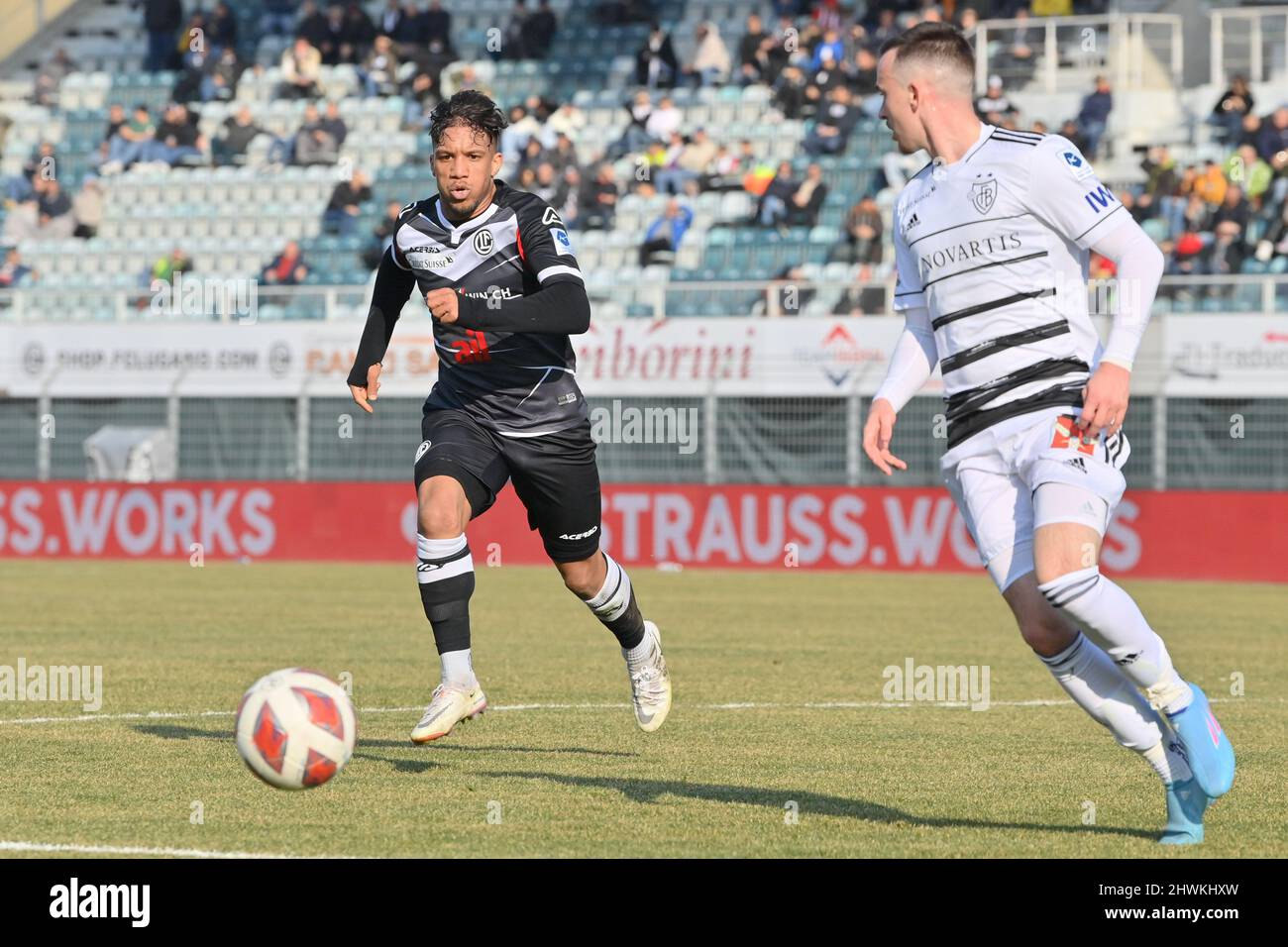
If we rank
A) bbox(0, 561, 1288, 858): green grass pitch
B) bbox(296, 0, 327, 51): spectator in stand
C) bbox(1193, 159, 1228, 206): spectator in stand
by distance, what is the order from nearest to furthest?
bbox(0, 561, 1288, 858): green grass pitch
bbox(1193, 159, 1228, 206): spectator in stand
bbox(296, 0, 327, 51): spectator in stand

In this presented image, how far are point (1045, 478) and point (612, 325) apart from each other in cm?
1720

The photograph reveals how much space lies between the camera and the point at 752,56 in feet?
94.5

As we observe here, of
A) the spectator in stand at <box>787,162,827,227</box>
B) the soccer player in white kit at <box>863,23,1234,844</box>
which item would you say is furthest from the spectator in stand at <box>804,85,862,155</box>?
the soccer player in white kit at <box>863,23,1234,844</box>

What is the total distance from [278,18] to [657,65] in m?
7.65

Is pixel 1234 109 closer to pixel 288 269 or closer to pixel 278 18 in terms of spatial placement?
pixel 288 269

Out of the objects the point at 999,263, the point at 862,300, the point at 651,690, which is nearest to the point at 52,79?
the point at 862,300

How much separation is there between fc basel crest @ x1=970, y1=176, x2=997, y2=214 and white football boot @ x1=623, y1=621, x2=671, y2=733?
2958mm

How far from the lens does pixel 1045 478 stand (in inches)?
237

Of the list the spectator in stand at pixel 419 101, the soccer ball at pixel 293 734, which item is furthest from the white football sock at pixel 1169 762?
the spectator in stand at pixel 419 101

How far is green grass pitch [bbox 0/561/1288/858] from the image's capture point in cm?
638

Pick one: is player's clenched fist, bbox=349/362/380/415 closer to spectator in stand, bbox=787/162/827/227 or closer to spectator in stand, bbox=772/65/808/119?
spectator in stand, bbox=787/162/827/227

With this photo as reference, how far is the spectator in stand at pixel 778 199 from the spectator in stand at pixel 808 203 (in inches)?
3.3
